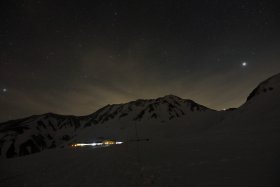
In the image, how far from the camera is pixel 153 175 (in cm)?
1138

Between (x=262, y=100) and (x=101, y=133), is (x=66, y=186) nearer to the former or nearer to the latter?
(x=262, y=100)

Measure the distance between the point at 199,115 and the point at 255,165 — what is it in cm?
14861

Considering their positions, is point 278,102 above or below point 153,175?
above

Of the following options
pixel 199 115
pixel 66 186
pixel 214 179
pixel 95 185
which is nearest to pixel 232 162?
pixel 214 179

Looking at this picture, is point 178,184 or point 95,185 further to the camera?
point 95,185

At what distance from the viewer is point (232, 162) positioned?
12.3m

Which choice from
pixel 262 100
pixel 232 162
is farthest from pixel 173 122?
pixel 232 162

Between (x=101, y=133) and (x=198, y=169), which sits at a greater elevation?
(x=101, y=133)

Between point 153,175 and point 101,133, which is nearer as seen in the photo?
point 153,175

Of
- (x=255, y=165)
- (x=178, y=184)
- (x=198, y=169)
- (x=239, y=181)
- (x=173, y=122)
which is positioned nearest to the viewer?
(x=239, y=181)

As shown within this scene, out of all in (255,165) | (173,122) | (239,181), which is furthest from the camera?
(173,122)

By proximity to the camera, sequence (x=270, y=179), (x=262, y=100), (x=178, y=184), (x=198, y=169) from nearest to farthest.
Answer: (x=270, y=179)
(x=178, y=184)
(x=198, y=169)
(x=262, y=100)

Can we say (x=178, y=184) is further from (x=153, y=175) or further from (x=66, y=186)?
(x=66, y=186)

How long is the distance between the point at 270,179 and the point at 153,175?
533 centimetres
